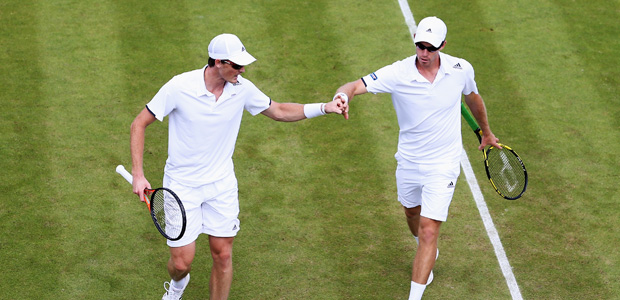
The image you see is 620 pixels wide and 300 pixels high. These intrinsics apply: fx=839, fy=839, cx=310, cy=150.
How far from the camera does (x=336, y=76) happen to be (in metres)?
12.0

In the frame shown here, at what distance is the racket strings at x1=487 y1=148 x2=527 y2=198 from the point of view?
8656 millimetres

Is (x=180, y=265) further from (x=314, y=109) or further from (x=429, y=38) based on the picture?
(x=429, y=38)

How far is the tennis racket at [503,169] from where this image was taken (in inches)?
340

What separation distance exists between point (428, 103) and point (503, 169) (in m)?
1.40

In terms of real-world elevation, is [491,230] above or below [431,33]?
below

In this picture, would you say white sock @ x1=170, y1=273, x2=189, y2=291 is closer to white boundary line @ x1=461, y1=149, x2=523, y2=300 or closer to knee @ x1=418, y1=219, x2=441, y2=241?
knee @ x1=418, y1=219, x2=441, y2=241

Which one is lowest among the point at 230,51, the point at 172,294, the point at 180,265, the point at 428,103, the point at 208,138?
the point at 172,294

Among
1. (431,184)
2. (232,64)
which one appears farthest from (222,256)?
(431,184)

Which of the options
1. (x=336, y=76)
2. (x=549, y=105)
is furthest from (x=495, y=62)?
(x=336, y=76)

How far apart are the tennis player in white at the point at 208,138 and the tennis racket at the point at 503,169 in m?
1.89

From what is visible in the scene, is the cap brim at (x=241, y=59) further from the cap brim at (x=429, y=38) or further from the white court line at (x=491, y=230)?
the white court line at (x=491, y=230)

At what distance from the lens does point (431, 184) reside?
8023 mm

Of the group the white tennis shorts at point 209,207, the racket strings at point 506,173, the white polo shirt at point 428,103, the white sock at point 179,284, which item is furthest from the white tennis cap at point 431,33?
the white sock at point 179,284

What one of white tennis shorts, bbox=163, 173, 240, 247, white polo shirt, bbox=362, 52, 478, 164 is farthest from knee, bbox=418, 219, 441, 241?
white tennis shorts, bbox=163, 173, 240, 247
